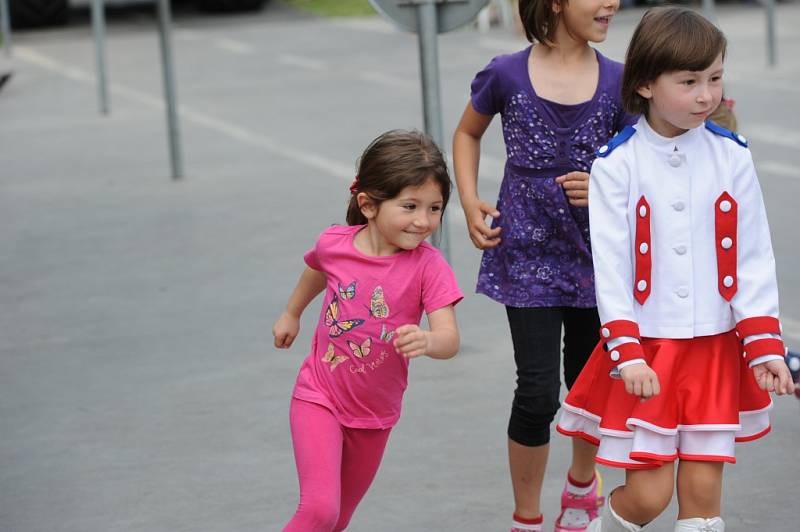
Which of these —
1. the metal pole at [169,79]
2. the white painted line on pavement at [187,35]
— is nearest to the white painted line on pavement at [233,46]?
the white painted line on pavement at [187,35]

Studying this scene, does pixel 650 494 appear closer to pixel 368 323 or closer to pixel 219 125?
pixel 368 323

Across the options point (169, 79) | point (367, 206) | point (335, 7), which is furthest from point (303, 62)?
point (367, 206)

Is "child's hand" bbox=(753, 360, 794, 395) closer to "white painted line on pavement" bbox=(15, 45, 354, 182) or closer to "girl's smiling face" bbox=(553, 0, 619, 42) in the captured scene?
"girl's smiling face" bbox=(553, 0, 619, 42)

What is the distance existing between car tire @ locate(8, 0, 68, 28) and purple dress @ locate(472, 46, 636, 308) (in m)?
21.4

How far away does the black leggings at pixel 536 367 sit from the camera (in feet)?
13.6

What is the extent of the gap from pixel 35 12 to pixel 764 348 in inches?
896

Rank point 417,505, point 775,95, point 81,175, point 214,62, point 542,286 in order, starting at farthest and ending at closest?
point 214,62, point 775,95, point 81,175, point 417,505, point 542,286

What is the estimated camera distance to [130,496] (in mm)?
4855

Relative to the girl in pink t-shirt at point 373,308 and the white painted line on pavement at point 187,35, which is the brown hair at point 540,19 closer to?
the girl in pink t-shirt at point 373,308

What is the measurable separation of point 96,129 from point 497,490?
32.8ft

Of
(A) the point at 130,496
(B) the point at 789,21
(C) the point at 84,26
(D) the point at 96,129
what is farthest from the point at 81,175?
(C) the point at 84,26

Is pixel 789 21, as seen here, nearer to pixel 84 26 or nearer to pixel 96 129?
pixel 96 129

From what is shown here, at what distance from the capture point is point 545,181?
4.15 meters

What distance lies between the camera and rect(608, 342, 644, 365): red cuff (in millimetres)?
3432
